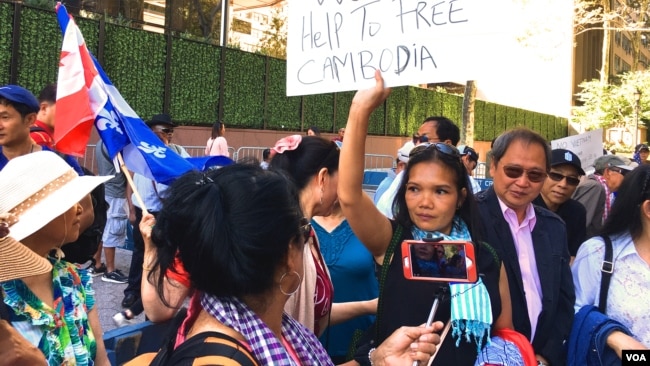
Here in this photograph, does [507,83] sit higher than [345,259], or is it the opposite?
[507,83]

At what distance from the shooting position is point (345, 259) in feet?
9.29

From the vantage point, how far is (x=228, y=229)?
4.77 feet

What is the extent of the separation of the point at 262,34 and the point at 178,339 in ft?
64.2

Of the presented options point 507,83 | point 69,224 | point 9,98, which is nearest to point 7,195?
point 69,224

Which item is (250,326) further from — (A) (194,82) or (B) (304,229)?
(A) (194,82)

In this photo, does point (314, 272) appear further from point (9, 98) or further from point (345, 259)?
point (9, 98)

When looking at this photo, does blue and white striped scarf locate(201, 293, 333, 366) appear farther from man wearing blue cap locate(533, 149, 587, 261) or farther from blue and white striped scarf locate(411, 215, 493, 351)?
man wearing blue cap locate(533, 149, 587, 261)

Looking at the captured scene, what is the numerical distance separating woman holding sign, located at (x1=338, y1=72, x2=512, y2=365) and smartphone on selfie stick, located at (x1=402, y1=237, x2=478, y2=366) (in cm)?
7

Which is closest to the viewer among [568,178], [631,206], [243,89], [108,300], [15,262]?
[15,262]

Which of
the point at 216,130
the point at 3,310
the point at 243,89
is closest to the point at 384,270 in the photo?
the point at 3,310

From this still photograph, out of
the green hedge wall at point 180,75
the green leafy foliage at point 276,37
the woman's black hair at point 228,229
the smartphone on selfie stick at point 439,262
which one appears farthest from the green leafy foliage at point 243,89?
the woman's black hair at point 228,229

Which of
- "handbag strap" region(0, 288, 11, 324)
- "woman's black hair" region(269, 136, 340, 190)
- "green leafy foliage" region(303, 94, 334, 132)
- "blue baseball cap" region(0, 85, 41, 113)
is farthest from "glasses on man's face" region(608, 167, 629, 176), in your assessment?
"green leafy foliage" region(303, 94, 334, 132)

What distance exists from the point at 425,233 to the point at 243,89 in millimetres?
14454

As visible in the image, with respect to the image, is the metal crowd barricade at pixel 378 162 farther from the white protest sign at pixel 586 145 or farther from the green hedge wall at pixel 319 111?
the white protest sign at pixel 586 145
